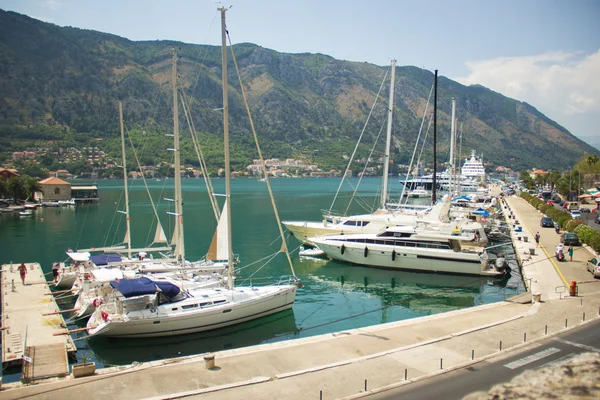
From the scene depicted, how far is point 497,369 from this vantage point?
565 inches

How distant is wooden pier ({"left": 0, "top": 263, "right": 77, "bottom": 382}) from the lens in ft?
52.5

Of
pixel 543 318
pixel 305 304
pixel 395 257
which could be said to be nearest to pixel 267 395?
pixel 543 318

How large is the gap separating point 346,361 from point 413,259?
23.0 m

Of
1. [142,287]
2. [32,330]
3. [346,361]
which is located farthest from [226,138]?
[32,330]

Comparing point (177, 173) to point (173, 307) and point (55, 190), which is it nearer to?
point (173, 307)

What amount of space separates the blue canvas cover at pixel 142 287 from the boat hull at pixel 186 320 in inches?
27.8

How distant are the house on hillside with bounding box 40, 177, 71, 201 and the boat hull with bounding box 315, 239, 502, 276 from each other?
86593 millimetres

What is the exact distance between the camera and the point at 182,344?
21.5 metres

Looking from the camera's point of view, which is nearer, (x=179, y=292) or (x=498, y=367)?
(x=498, y=367)

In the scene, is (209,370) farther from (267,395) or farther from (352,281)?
(352,281)

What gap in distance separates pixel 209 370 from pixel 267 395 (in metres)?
2.73

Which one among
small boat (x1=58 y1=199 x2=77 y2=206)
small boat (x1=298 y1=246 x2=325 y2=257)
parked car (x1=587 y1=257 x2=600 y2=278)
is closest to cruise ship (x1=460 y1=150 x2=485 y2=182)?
small boat (x1=58 y1=199 x2=77 y2=206)

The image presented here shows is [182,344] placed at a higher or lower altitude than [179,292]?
lower

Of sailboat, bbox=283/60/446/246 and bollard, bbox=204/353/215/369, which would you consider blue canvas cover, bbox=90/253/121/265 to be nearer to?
sailboat, bbox=283/60/446/246
